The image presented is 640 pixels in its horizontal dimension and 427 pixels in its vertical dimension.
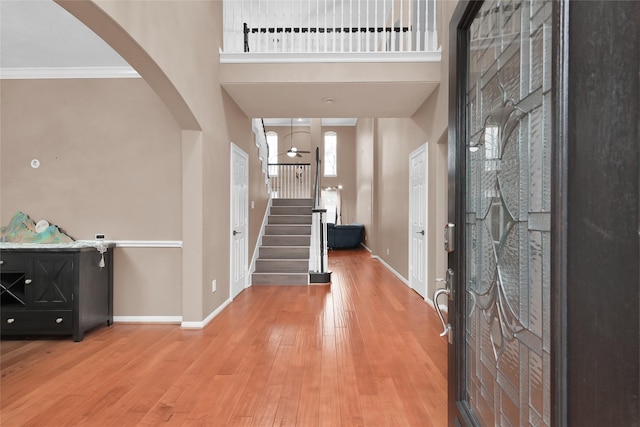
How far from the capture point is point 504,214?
38.3 inches

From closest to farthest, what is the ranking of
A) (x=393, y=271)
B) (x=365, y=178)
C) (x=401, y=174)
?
(x=401, y=174) < (x=393, y=271) < (x=365, y=178)

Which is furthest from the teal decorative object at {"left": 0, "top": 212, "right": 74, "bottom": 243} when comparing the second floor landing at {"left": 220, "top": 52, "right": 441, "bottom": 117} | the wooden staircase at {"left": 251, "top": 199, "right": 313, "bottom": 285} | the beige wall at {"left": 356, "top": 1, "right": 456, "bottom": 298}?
the beige wall at {"left": 356, "top": 1, "right": 456, "bottom": 298}

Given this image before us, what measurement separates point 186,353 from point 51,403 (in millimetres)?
909

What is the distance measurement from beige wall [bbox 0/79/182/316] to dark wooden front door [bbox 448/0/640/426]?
308cm

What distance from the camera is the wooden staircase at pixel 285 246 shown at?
553 cm

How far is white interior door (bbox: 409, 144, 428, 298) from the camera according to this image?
177 inches

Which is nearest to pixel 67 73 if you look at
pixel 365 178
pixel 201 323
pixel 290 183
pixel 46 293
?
pixel 46 293

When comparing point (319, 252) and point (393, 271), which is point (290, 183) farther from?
point (393, 271)

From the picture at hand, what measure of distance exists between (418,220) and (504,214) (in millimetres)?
3928

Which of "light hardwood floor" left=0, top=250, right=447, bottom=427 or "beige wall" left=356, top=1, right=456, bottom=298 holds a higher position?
"beige wall" left=356, top=1, right=456, bottom=298

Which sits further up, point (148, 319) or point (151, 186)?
point (151, 186)

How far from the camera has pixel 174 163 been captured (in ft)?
11.7

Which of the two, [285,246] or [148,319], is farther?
[285,246]

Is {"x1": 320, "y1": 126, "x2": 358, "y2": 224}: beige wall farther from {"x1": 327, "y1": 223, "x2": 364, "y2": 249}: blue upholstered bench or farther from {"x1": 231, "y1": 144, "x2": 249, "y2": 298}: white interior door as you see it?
{"x1": 231, "y1": 144, "x2": 249, "y2": 298}: white interior door
